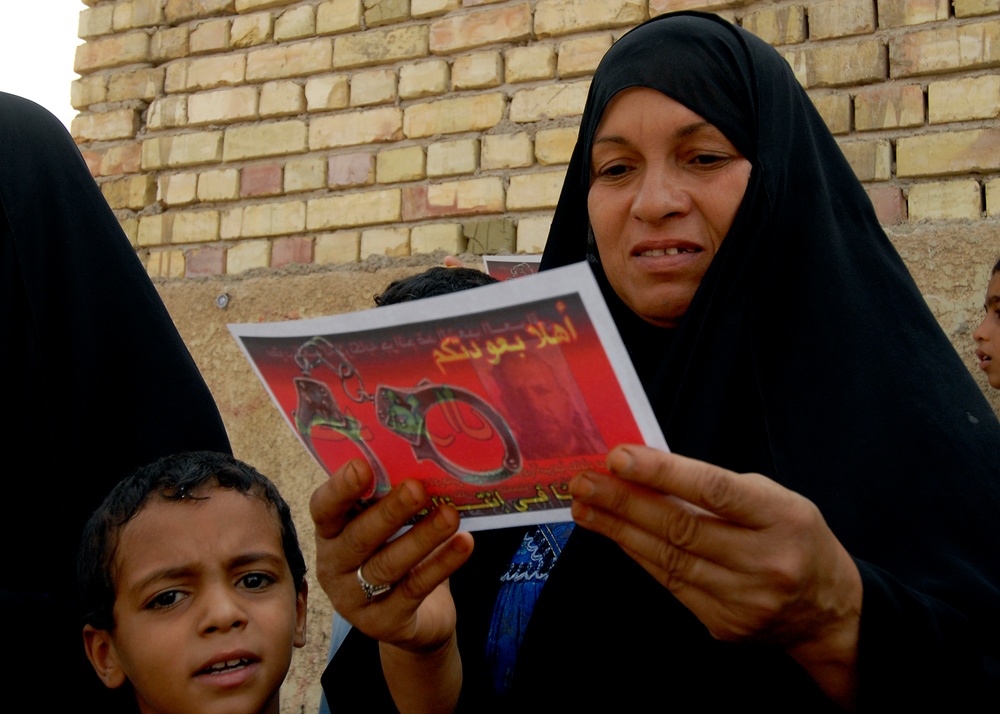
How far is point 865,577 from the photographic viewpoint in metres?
1.19

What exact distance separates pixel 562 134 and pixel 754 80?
1.43m

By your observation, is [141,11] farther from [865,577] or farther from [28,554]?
[865,577]

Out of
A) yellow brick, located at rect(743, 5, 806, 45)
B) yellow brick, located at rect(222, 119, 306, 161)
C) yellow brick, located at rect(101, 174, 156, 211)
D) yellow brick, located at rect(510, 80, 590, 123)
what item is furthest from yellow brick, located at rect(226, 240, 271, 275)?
yellow brick, located at rect(743, 5, 806, 45)

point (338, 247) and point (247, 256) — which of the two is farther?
point (247, 256)

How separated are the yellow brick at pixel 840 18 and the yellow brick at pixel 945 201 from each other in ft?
1.62

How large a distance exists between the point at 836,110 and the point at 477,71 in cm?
115

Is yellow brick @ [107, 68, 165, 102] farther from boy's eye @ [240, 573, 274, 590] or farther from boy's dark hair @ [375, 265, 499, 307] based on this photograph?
boy's eye @ [240, 573, 274, 590]

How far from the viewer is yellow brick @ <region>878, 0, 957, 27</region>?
2715mm

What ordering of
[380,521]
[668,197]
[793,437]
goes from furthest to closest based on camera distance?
[668,197] → [793,437] → [380,521]

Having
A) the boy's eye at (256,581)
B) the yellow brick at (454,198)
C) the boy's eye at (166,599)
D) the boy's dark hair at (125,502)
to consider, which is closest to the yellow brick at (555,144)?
the yellow brick at (454,198)

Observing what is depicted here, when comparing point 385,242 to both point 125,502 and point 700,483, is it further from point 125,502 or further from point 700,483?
point 700,483

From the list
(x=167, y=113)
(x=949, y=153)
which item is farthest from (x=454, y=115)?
(x=949, y=153)

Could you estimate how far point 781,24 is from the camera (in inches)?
114

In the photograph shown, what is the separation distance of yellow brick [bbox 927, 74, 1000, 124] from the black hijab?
41.9 inches
